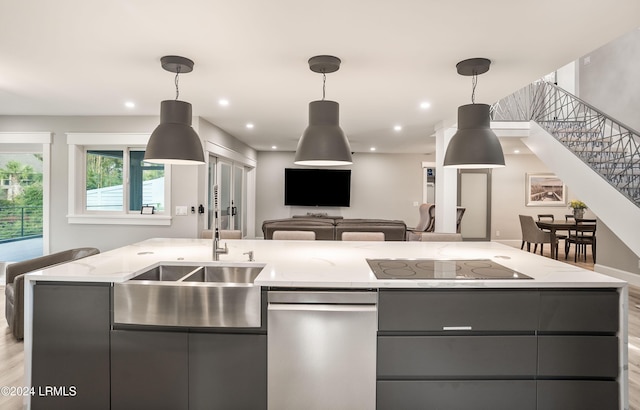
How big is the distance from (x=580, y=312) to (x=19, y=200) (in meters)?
6.97

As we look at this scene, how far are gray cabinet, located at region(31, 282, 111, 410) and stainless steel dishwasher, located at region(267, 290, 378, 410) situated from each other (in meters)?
0.92

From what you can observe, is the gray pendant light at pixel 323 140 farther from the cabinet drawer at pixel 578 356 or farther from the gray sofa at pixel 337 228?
the gray sofa at pixel 337 228

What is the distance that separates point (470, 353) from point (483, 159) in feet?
4.62

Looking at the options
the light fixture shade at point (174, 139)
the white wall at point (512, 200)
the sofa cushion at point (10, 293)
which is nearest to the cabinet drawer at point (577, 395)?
the light fixture shade at point (174, 139)

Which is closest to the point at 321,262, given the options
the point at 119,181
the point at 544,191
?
the point at 119,181

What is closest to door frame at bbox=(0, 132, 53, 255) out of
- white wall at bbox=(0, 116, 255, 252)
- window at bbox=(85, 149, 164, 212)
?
white wall at bbox=(0, 116, 255, 252)

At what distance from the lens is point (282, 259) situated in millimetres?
2338

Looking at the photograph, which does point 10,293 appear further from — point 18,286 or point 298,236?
point 298,236

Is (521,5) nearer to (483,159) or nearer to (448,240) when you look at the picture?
(483,159)

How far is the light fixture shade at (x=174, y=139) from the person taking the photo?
251cm

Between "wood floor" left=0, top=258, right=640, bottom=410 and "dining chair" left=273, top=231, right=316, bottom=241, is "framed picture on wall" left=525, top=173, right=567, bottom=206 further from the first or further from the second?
"dining chair" left=273, top=231, right=316, bottom=241

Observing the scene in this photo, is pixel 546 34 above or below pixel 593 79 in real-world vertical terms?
below

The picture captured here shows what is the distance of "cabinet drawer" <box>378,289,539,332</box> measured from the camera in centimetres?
181

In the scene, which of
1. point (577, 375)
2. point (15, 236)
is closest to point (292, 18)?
point (577, 375)
